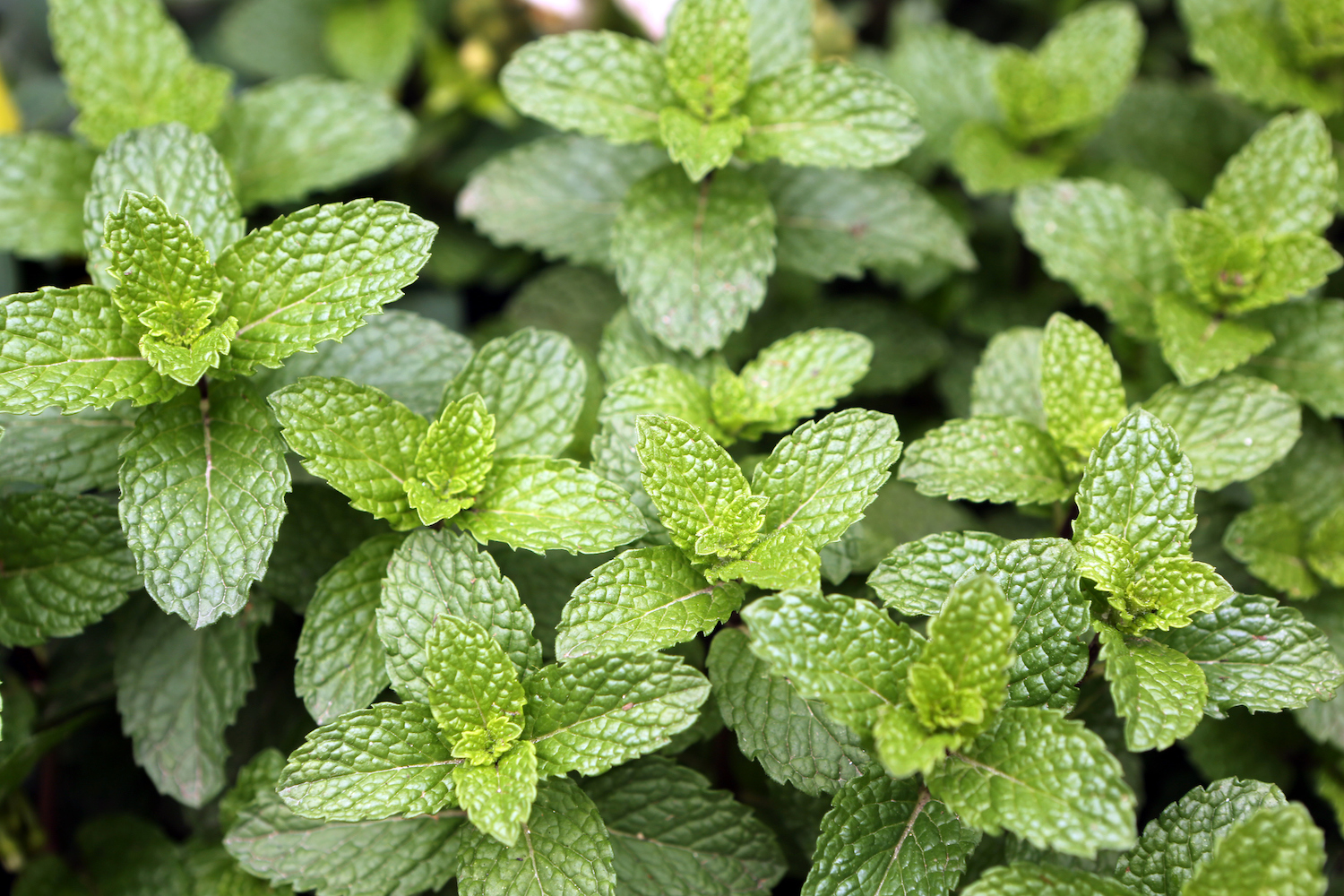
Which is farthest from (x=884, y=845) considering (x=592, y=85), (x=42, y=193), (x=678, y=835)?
(x=42, y=193)

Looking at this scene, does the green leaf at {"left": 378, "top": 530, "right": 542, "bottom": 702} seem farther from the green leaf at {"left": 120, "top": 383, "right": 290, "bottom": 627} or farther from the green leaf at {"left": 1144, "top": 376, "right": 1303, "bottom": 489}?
the green leaf at {"left": 1144, "top": 376, "right": 1303, "bottom": 489}

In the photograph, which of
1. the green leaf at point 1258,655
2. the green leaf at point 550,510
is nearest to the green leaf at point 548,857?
the green leaf at point 550,510

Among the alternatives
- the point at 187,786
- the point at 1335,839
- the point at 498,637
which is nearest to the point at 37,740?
the point at 187,786

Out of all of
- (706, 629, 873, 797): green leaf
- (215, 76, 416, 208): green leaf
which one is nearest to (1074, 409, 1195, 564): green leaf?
(706, 629, 873, 797): green leaf

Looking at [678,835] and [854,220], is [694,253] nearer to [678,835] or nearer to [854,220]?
[854,220]

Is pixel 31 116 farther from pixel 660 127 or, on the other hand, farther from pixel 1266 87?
pixel 1266 87

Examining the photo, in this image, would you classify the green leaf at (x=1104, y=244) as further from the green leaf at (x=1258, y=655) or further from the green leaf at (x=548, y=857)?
the green leaf at (x=548, y=857)
